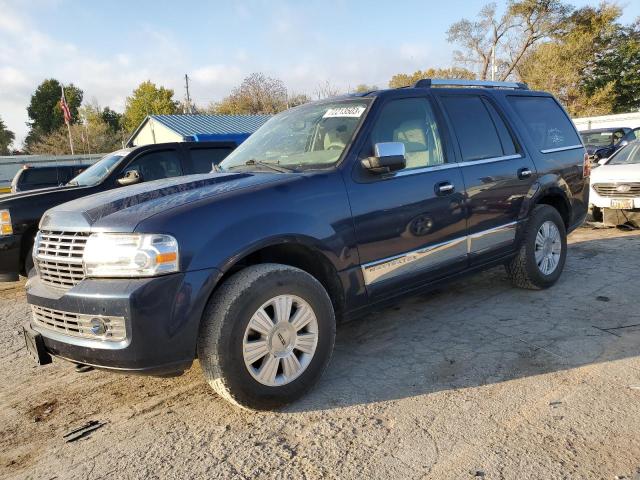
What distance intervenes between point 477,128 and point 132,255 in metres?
3.09

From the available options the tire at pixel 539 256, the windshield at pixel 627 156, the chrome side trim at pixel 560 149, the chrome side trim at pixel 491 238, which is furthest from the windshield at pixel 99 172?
the windshield at pixel 627 156

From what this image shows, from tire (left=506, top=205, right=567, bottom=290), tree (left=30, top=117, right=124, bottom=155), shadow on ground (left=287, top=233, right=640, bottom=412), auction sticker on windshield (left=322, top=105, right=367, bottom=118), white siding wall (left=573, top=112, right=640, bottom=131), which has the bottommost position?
shadow on ground (left=287, top=233, right=640, bottom=412)

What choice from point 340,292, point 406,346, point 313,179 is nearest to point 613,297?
point 406,346

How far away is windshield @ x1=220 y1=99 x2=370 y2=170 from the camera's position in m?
3.47

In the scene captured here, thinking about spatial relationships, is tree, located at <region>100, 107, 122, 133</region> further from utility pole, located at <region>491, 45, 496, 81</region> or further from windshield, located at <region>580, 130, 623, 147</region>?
windshield, located at <region>580, 130, 623, 147</region>

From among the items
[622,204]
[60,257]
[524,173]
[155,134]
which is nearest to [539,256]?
[524,173]

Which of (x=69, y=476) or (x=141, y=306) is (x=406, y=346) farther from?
(x=69, y=476)

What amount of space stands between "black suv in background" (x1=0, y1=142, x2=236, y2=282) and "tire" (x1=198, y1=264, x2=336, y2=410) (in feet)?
12.1

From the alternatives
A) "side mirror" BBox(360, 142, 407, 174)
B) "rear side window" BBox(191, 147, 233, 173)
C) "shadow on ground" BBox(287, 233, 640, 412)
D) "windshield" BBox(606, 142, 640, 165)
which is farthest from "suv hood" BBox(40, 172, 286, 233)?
"windshield" BBox(606, 142, 640, 165)

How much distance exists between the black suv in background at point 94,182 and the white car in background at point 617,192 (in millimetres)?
5976

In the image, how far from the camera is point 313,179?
312cm

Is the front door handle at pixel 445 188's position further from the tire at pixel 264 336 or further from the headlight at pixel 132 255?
the headlight at pixel 132 255

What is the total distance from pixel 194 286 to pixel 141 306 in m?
0.27

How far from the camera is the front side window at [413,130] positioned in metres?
3.63
